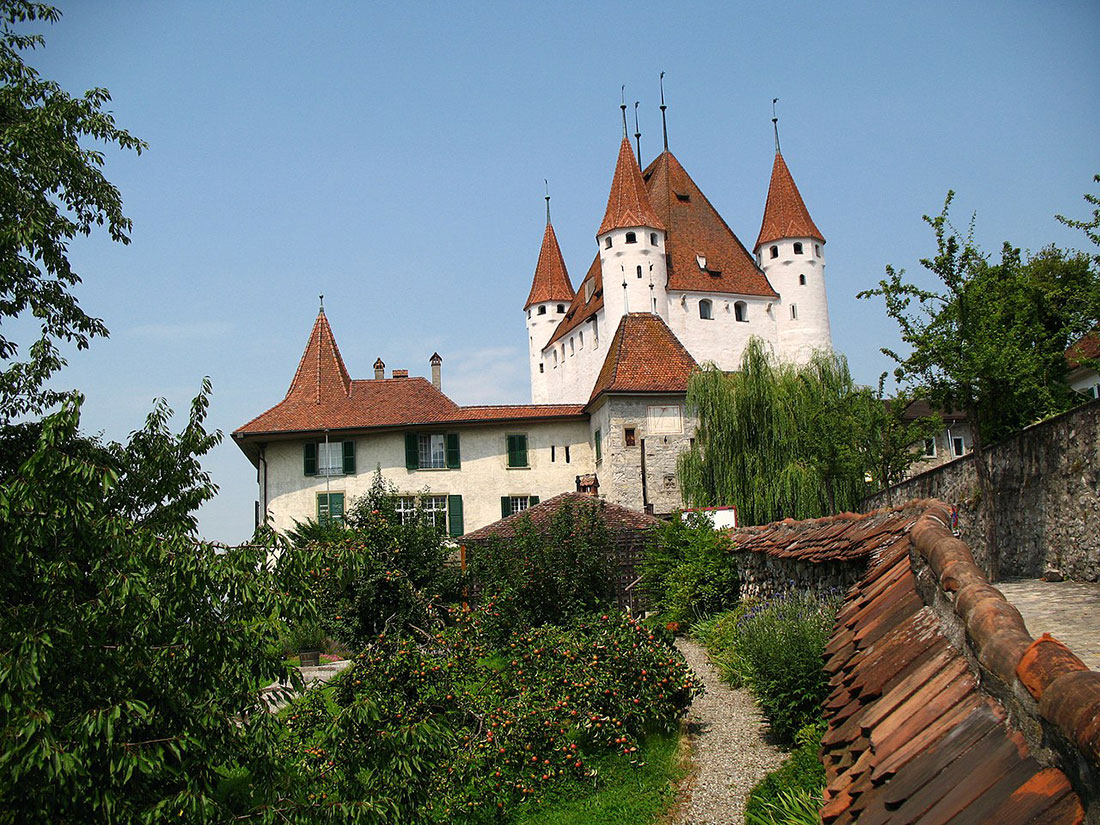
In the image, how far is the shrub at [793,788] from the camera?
6.79 m

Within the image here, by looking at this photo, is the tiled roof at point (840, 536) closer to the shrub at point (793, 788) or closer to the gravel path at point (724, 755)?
the shrub at point (793, 788)

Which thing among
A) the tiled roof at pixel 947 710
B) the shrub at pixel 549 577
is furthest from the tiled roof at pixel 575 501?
the tiled roof at pixel 947 710

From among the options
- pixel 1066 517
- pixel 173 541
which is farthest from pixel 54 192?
pixel 1066 517

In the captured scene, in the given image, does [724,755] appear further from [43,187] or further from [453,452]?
[453,452]

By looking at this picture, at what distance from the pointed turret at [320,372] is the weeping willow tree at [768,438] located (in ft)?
49.6

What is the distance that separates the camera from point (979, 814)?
202 cm

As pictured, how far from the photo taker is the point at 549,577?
1553 centimetres

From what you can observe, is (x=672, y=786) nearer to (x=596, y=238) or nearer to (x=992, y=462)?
(x=992, y=462)

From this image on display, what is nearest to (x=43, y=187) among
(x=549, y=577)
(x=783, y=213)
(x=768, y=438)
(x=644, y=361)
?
(x=549, y=577)

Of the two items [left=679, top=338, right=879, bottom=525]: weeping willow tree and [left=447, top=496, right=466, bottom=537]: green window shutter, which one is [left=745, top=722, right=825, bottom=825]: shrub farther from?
[left=447, top=496, right=466, bottom=537]: green window shutter

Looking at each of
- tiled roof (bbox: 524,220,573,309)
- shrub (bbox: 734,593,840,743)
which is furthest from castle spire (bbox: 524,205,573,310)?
shrub (bbox: 734,593,840,743)

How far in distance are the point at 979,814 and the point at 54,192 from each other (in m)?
11.8

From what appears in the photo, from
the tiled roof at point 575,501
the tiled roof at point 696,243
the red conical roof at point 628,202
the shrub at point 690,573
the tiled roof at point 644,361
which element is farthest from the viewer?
the tiled roof at point 696,243

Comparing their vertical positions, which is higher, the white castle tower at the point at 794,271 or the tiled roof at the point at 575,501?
the white castle tower at the point at 794,271
